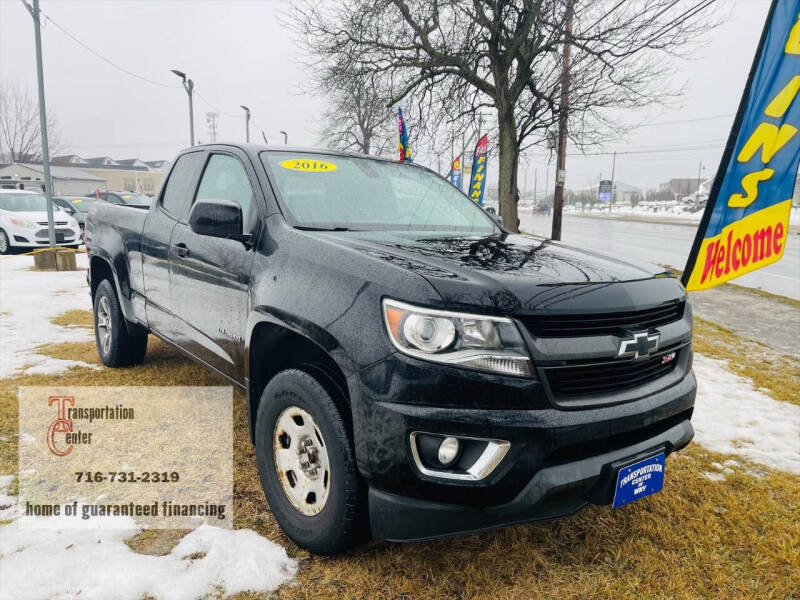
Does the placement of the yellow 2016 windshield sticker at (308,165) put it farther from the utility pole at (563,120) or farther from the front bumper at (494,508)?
the utility pole at (563,120)

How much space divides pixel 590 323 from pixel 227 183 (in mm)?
2246

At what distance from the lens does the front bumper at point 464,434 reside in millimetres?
1757

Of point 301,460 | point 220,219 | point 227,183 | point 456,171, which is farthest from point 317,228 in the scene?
point 456,171

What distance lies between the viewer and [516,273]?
6.63 feet

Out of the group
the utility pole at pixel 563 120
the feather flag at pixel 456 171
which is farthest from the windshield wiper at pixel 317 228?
the feather flag at pixel 456 171

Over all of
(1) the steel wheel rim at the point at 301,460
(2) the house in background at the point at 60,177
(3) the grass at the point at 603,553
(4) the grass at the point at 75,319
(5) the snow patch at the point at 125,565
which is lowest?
(3) the grass at the point at 603,553

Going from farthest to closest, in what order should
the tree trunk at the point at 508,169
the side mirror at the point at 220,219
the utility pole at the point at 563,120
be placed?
the tree trunk at the point at 508,169
the utility pole at the point at 563,120
the side mirror at the point at 220,219

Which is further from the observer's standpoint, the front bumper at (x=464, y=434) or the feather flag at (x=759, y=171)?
the feather flag at (x=759, y=171)

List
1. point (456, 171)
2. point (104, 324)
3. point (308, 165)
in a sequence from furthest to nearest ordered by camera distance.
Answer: point (456, 171), point (104, 324), point (308, 165)

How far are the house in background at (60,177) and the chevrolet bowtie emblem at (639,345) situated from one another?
62.6m

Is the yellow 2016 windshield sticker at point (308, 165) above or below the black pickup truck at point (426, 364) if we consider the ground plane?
above

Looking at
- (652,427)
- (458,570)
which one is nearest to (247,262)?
(458,570)

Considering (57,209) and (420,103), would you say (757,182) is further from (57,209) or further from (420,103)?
(57,209)

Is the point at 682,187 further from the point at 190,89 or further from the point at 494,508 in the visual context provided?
the point at 494,508
